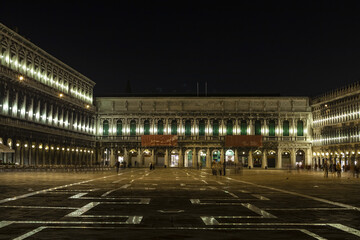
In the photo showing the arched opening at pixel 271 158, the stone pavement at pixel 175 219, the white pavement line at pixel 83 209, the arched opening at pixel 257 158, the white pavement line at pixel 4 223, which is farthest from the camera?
the arched opening at pixel 257 158

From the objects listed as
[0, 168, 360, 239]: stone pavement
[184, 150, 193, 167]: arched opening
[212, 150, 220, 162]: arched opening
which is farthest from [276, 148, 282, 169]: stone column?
[0, 168, 360, 239]: stone pavement

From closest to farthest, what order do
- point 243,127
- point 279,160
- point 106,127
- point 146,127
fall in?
point 146,127 < point 106,127 < point 279,160 < point 243,127

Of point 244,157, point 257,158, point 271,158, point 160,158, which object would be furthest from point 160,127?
point 271,158

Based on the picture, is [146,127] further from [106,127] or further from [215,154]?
[215,154]

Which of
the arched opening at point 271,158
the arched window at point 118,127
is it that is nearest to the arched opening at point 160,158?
the arched window at point 118,127

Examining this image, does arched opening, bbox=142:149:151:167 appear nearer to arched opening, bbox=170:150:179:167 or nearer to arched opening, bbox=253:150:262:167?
arched opening, bbox=170:150:179:167

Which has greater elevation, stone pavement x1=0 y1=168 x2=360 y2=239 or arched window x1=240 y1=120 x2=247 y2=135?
arched window x1=240 y1=120 x2=247 y2=135

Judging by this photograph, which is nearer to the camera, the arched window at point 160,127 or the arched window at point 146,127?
the arched window at point 146,127

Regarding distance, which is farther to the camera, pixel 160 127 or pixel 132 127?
pixel 160 127

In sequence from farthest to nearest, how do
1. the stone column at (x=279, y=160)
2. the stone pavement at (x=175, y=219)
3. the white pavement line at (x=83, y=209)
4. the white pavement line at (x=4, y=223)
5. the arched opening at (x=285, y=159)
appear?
1. the arched opening at (x=285, y=159)
2. the stone column at (x=279, y=160)
3. the white pavement line at (x=83, y=209)
4. the white pavement line at (x=4, y=223)
5. the stone pavement at (x=175, y=219)

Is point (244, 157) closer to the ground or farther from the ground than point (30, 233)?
farther from the ground

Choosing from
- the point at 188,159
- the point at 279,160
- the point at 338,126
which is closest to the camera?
the point at 338,126

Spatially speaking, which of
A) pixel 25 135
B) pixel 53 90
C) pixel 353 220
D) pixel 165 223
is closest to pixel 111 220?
pixel 165 223

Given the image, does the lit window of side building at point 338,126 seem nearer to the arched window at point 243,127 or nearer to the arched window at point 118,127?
the arched window at point 243,127
